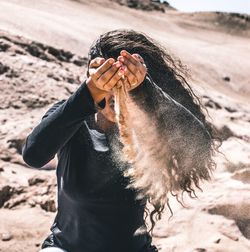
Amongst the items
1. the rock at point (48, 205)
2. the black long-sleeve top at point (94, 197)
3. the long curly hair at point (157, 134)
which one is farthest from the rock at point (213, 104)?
the black long-sleeve top at point (94, 197)

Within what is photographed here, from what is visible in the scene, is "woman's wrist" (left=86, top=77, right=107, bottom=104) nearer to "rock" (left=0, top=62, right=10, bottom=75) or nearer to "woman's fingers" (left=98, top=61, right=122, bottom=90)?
"woman's fingers" (left=98, top=61, right=122, bottom=90)

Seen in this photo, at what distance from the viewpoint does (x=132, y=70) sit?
4.81ft

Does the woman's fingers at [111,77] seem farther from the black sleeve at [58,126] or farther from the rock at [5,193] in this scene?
the rock at [5,193]

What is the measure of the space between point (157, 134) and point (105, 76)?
0.39 m

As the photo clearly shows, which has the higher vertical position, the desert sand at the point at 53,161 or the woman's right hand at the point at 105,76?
the woman's right hand at the point at 105,76

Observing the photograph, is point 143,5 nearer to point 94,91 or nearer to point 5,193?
point 5,193

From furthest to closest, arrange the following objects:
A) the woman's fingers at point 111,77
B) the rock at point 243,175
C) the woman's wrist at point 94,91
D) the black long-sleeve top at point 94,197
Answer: the rock at point 243,175, the black long-sleeve top at point 94,197, the woman's wrist at point 94,91, the woman's fingers at point 111,77

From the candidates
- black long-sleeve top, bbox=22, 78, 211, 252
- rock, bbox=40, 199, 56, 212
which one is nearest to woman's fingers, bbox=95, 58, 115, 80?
black long-sleeve top, bbox=22, 78, 211, 252

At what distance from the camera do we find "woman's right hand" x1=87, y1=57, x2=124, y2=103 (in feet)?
4.68

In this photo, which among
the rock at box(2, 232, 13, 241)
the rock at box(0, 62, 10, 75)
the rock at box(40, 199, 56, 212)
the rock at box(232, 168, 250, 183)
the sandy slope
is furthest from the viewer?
the sandy slope

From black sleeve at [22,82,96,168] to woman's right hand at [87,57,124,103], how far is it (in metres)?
0.03

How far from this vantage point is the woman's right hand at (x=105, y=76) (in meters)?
1.43

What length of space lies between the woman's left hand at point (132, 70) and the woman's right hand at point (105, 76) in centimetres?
2

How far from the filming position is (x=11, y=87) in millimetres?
4188
